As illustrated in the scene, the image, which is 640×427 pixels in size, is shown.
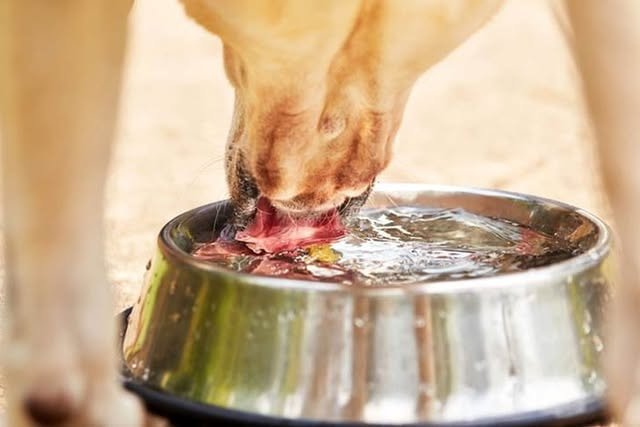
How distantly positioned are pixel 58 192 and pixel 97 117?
0.22ft

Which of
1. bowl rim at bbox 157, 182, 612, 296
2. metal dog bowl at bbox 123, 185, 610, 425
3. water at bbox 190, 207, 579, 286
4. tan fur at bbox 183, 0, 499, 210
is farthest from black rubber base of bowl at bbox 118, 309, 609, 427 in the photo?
tan fur at bbox 183, 0, 499, 210

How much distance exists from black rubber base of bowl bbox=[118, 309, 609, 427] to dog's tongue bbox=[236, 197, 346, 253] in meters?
0.32

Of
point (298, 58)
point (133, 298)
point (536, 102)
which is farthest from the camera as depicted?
point (536, 102)

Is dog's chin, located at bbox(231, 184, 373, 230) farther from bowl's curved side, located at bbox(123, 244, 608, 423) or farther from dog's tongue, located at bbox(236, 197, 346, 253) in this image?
bowl's curved side, located at bbox(123, 244, 608, 423)

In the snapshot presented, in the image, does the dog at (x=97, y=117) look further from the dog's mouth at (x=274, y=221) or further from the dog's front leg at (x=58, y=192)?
the dog's mouth at (x=274, y=221)

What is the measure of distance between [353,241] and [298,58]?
304 mm

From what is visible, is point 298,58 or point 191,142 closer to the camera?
point 298,58

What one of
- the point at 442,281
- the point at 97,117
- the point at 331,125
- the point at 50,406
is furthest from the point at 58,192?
the point at 331,125

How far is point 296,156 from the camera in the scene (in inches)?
63.7

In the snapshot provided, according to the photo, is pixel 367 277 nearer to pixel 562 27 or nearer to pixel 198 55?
pixel 562 27

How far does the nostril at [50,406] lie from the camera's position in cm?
106

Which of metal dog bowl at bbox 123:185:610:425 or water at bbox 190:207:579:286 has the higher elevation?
metal dog bowl at bbox 123:185:610:425

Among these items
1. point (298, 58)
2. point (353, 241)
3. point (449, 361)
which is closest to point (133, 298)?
point (353, 241)

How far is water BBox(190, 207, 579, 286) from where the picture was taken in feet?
5.17
